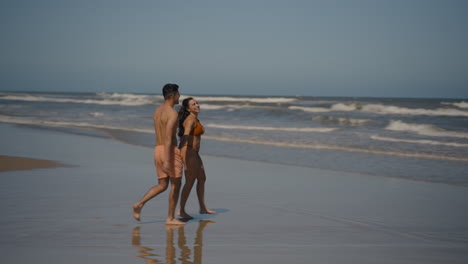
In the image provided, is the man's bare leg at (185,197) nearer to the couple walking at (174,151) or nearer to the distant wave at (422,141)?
the couple walking at (174,151)

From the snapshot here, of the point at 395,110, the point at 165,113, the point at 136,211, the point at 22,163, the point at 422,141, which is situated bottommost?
the point at 136,211

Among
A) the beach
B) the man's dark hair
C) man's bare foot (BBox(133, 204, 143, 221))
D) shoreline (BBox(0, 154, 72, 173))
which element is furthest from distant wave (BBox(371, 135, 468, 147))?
man's bare foot (BBox(133, 204, 143, 221))

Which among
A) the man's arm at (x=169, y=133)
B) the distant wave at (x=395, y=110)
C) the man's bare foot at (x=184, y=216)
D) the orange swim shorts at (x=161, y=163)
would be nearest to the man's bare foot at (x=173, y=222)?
the man's bare foot at (x=184, y=216)

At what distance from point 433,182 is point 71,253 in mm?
6411

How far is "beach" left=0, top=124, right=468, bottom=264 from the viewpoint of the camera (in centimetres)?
Result: 397

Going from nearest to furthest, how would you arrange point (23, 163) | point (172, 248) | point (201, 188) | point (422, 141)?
point (172, 248), point (201, 188), point (23, 163), point (422, 141)

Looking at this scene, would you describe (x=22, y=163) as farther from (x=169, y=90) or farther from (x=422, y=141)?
(x=422, y=141)

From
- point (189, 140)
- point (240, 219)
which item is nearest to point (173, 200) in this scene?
point (189, 140)

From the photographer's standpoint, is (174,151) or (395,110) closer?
(174,151)

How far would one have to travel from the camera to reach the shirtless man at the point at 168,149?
15.1 feet

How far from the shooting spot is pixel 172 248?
4.09 metres

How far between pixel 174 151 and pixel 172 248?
3.59ft

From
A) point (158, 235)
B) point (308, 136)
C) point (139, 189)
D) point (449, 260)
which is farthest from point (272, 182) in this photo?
point (308, 136)

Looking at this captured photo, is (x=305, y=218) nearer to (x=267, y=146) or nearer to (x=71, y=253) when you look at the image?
(x=71, y=253)
